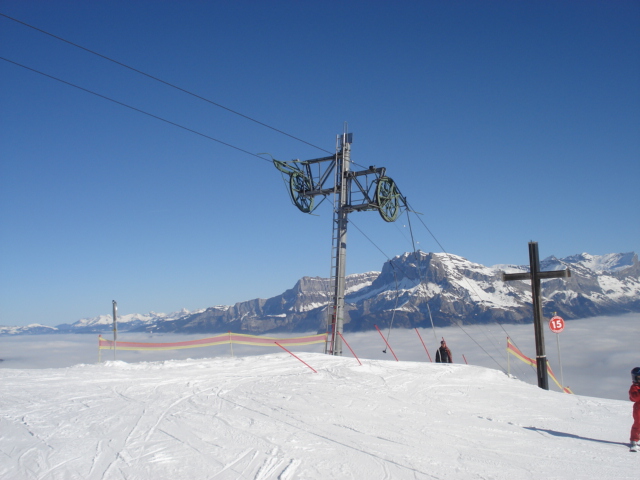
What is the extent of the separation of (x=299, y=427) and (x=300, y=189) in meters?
16.3

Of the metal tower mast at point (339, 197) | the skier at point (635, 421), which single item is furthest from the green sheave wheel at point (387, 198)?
the skier at point (635, 421)

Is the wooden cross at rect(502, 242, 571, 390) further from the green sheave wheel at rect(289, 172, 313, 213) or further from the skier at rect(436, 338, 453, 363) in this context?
the green sheave wheel at rect(289, 172, 313, 213)

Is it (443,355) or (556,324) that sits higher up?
(556,324)

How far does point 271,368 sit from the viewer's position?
50.2 ft

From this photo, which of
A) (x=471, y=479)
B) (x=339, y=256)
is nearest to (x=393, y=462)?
(x=471, y=479)

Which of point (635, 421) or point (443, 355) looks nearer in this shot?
point (635, 421)

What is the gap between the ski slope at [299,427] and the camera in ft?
20.8

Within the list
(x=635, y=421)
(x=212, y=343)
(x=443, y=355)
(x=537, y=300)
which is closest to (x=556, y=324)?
(x=537, y=300)

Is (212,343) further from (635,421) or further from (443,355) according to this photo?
(635,421)

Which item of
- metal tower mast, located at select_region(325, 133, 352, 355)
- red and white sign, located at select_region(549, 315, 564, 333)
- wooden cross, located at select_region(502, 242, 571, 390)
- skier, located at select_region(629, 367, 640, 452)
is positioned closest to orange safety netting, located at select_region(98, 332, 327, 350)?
metal tower mast, located at select_region(325, 133, 352, 355)

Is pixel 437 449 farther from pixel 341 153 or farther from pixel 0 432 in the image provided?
pixel 341 153

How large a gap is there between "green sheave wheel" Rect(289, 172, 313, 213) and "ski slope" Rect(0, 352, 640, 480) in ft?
→ 35.1

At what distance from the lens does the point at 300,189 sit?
2359 cm

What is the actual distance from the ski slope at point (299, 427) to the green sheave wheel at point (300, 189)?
10710 millimetres
